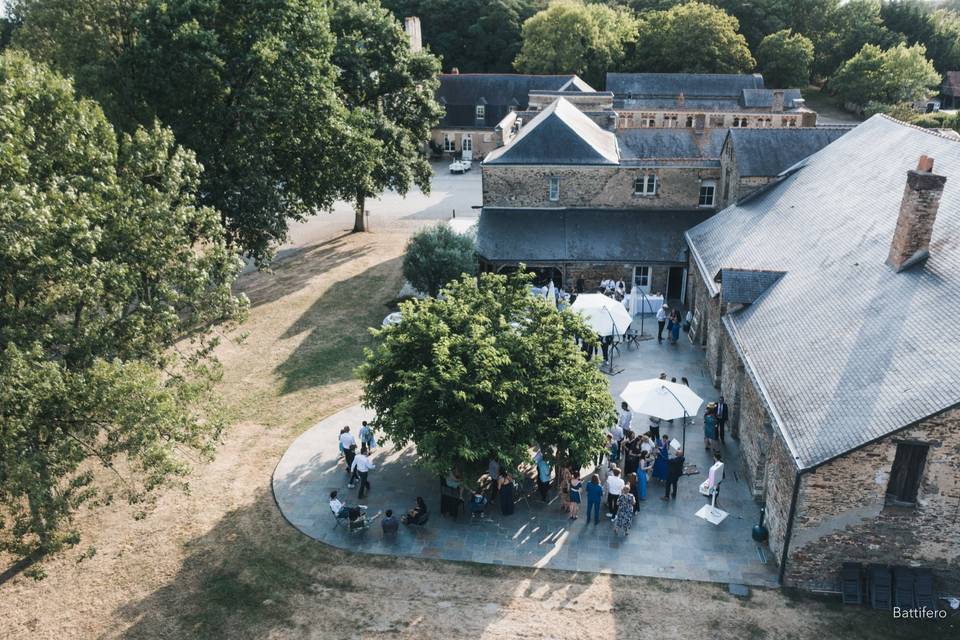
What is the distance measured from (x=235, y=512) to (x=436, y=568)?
19.9ft

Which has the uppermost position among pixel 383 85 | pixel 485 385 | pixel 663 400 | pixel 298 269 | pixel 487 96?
pixel 383 85

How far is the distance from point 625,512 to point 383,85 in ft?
96.4

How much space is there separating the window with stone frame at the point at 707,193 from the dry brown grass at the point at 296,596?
74.0 ft

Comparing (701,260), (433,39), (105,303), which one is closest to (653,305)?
(701,260)

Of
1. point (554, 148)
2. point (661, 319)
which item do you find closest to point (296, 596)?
point (661, 319)

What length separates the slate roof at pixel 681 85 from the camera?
221ft

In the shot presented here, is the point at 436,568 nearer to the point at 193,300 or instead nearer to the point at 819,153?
the point at 193,300

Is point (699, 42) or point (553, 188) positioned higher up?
point (699, 42)

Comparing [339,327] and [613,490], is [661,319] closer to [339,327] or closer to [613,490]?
[613,490]

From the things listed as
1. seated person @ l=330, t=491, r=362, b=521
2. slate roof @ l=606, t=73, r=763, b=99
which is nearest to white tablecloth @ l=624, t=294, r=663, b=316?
seated person @ l=330, t=491, r=362, b=521

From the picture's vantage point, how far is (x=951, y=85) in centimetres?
8412

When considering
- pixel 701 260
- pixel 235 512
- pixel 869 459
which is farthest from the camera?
pixel 701 260

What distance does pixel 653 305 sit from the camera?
30938 millimetres

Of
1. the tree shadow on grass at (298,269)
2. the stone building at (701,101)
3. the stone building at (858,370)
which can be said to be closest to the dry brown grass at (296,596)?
the stone building at (858,370)
